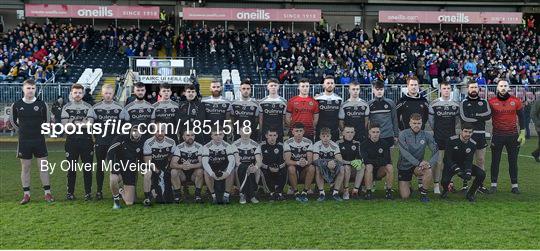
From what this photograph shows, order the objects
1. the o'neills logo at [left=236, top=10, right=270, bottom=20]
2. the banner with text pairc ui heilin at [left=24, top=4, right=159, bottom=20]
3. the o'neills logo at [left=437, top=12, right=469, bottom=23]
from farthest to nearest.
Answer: the o'neills logo at [left=437, top=12, right=469, bottom=23] → the o'neills logo at [left=236, top=10, right=270, bottom=20] → the banner with text pairc ui heilin at [left=24, top=4, right=159, bottom=20]

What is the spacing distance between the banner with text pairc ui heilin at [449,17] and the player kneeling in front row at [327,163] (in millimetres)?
25097

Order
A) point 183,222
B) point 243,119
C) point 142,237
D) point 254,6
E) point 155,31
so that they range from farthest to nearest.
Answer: point 254,6
point 155,31
point 243,119
point 183,222
point 142,237

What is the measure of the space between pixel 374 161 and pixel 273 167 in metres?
1.56

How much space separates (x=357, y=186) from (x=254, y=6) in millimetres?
26225

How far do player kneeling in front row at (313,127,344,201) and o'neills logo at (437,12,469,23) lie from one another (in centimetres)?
2621

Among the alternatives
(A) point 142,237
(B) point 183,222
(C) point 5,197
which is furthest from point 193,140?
(C) point 5,197

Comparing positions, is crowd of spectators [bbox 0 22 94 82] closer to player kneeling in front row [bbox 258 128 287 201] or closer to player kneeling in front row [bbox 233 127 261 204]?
player kneeling in front row [bbox 233 127 261 204]

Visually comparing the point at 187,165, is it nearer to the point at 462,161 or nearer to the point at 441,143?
the point at 441,143

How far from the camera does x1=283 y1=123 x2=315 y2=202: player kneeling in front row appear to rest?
8352mm

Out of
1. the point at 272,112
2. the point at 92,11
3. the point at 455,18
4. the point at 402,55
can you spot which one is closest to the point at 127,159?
the point at 272,112

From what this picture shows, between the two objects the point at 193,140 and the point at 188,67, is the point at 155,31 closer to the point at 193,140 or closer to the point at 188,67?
the point at 188,67

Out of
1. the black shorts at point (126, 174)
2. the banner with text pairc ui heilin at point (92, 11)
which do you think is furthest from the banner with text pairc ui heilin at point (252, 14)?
the black shorts at point (126, 174)

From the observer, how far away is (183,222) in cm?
686

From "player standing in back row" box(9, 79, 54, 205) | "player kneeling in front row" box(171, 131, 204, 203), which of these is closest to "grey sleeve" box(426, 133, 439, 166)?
"player kneeling in front row" box(171, 131, 204, 203)
